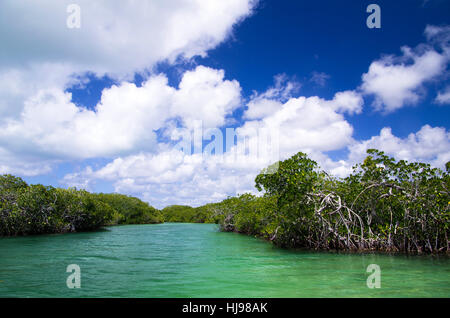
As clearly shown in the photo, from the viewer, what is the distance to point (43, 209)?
1046 inches

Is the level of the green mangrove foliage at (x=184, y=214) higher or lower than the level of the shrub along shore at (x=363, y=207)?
lower

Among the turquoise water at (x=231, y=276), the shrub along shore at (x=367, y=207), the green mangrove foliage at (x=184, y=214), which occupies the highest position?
the shrub along shore at (x=367, y=207)

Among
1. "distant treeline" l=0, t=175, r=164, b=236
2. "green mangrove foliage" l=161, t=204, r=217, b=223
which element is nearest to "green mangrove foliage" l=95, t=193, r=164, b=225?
"green mangrove foliage" l=161, t=204, r=217, b=223

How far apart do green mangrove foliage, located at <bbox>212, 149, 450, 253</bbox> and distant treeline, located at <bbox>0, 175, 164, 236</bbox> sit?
2165cm

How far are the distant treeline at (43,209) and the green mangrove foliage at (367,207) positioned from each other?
2165 centimetres

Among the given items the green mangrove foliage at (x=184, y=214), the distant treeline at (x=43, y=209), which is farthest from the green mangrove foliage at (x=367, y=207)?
the green mangrove foliage at (x=184, y=214)

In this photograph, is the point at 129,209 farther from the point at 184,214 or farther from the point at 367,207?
the point at 367,207

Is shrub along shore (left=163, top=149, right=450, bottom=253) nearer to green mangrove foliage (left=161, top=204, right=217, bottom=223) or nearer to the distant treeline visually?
the distant treeline

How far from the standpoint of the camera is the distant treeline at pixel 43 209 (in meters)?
25.1

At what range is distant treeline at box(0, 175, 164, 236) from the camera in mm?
25061

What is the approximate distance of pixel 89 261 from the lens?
41.6 ft

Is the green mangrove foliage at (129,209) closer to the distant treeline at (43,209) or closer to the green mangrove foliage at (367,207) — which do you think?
the distant treeline at (43,209)

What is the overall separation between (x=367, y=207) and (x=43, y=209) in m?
26.5
